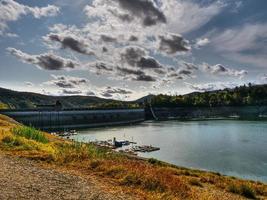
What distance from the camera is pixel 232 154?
81.1 metres

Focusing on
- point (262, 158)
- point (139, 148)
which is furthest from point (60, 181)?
point (139, 148)

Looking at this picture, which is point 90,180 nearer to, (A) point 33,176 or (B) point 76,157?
(A) point 33,176

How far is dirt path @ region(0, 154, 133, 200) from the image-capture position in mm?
12312

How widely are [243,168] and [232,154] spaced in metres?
17.5

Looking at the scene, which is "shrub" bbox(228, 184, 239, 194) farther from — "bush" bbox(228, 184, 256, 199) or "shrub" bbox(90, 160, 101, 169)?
"shrub" bbox(90, 160, 101, 169)

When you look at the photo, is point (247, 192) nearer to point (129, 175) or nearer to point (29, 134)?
point (129, 175)

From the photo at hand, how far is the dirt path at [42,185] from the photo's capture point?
1231 cm

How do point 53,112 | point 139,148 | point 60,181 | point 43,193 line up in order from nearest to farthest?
point 43,193
point 60,181
point 139,148
point 53,112

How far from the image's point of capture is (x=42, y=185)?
13.7m

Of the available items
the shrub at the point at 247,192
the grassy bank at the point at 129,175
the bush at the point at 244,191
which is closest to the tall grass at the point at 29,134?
the grassy bank at the point at 129,175

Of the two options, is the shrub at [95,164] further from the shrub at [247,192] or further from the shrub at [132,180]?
the shrub at [247,192]

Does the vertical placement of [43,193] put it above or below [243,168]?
above

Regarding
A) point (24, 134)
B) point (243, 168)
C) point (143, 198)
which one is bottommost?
point (243, 168)

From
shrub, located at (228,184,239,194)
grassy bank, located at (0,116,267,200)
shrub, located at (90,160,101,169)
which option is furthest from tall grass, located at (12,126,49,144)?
shrub, located at (228,184,239,194)
